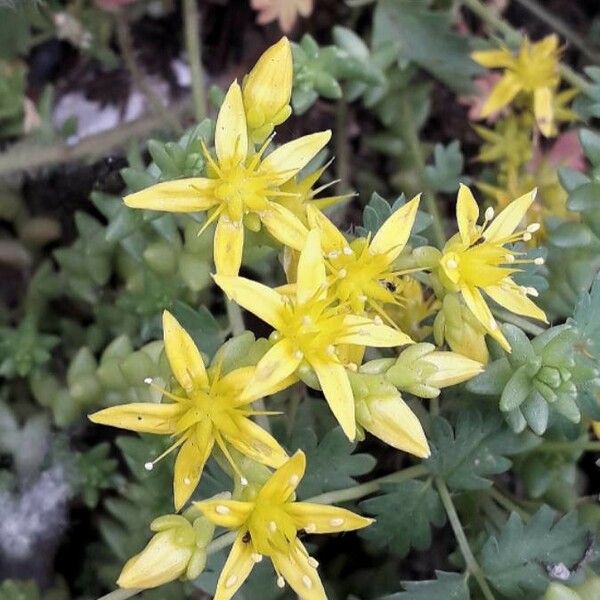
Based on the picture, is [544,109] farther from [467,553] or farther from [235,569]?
[235,569]

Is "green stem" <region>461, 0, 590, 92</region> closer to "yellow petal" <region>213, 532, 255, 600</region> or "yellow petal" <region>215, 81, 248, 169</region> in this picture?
"yellow petal" <region>215, 81, 248, 169</region>

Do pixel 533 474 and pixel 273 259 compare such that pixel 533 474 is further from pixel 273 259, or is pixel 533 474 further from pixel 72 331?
pixel 72 331

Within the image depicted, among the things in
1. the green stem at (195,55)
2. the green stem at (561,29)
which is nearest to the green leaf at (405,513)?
the green stem at (195,55)

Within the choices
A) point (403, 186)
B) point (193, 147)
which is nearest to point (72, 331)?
point (193, 147)

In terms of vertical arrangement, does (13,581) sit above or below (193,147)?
below

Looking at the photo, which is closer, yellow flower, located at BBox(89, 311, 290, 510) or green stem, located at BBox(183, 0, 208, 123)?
yellow flower, located at BBox(89, 311, 290, 510)

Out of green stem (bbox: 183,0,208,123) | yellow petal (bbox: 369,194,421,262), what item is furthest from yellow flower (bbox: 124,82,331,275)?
green stem (bbox: 183,0,208,123)
